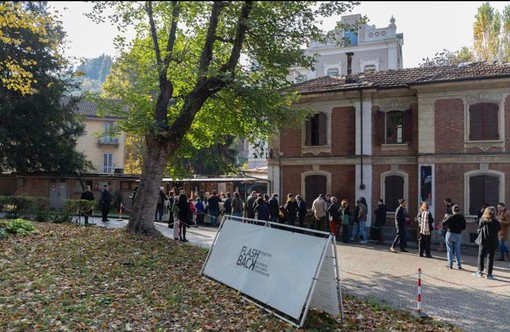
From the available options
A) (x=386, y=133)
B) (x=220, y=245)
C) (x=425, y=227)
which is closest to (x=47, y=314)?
(x=220, y=245)

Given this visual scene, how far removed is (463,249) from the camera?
18.6 meters

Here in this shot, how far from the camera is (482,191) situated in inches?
795

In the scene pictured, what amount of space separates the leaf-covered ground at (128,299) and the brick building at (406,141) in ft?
45.2

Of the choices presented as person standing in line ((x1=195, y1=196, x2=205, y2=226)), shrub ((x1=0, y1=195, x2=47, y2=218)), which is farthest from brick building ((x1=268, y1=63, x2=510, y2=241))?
shrub ((x1=0, y1=195, x2=47, y2=218))

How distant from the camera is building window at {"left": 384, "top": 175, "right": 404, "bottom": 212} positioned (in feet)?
73.4

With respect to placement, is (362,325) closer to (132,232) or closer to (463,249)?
(132,232)

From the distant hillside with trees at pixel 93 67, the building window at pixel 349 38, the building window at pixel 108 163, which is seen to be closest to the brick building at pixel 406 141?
the building window at pixel 349 38

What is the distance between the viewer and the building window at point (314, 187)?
2413 cm

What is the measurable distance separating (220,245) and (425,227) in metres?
8.48

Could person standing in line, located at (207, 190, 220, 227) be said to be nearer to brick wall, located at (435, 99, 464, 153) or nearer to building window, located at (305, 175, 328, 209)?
building window, located at (305, 175, 328, 209)

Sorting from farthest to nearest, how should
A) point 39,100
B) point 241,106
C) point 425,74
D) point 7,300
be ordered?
point 39,100, point 425,74, point 241,106, point 7,300

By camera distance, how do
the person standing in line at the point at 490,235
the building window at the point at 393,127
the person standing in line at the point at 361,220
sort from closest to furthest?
the person standing in line at the point at 490,235, the person standing in line at the point at 361,220, the building window at the point at 393,127

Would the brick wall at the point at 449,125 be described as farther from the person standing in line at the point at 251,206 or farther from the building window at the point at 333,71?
the building window at the point at 333,71

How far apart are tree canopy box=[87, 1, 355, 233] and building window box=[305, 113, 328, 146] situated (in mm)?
8475
